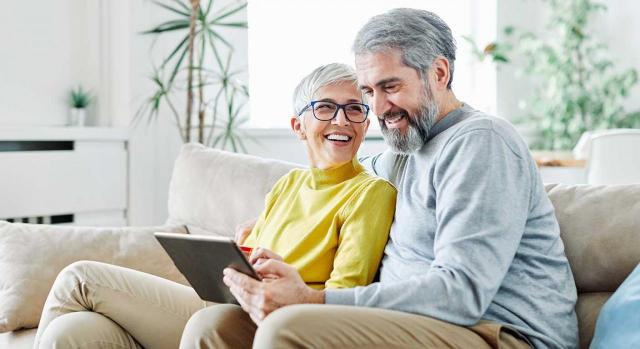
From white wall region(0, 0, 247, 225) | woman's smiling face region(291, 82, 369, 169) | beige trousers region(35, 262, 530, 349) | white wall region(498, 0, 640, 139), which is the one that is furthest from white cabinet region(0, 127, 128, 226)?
white wall region(498, 0, 640, 139)

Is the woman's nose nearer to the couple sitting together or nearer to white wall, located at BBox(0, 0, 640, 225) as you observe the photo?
the couple sitting together

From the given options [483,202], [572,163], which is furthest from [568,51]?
[483,202]

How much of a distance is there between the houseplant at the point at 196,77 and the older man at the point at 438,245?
208 cm

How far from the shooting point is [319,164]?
82.0 inches

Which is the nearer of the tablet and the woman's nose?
the tablet

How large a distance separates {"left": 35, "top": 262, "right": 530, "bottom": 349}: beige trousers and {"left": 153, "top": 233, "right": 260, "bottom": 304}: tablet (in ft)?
0.20

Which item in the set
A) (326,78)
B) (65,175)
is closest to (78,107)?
(65,175)

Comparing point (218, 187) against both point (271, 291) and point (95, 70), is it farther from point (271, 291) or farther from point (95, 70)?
point (95, 70)

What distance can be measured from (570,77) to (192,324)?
14.8ft

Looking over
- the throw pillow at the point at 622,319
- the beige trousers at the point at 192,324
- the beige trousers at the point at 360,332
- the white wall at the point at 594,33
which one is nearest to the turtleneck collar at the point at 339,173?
the beige trousers at the point at 192,324

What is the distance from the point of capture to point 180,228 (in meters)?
2.72

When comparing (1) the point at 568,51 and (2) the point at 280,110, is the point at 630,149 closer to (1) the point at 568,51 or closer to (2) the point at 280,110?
(2) the point at 280,110

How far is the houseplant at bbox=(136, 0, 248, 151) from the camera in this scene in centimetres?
388

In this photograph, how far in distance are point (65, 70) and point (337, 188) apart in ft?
7.77
